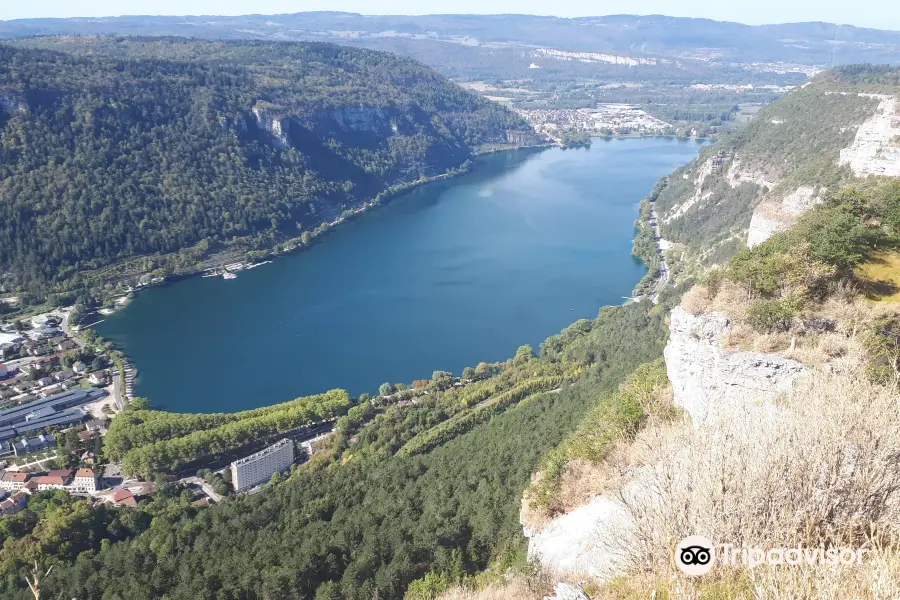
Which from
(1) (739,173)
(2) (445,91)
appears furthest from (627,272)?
(2) (445,91)

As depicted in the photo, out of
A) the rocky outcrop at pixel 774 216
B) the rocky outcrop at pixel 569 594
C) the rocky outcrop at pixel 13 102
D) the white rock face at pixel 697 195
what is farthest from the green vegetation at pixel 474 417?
the rocky outcrop at pixel 13 102

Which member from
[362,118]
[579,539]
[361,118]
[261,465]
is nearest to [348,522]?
[261,465]

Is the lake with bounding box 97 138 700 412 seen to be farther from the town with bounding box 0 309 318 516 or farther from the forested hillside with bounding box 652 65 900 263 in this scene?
the forested hillside with bounding box 652 65 900 263

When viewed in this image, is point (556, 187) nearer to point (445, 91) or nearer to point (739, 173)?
point (739, 173)

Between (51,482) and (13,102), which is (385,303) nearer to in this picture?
(51,482)

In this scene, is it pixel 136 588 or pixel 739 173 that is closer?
pixel 136 588

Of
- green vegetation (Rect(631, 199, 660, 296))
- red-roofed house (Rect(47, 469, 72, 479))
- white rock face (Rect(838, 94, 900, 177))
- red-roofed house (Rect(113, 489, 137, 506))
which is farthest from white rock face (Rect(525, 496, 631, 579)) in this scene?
green vegetation (Rect(631, 199, 660, 296))
